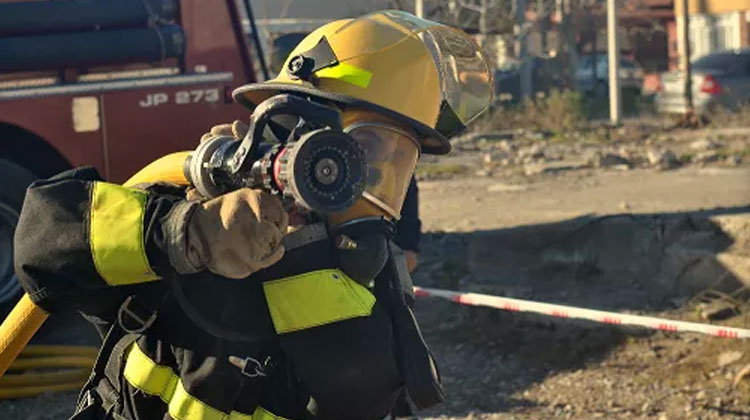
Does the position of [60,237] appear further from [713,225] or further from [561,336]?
[713,225]

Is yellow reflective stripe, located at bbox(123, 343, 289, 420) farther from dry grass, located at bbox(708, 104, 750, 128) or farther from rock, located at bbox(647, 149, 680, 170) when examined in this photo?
dry grass, located at bbox(708, 104, 750, 128)

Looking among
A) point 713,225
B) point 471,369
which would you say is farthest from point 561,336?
point 713,225

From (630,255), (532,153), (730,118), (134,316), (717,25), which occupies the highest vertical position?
(134,316)

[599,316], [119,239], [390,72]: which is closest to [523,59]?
[599,316]

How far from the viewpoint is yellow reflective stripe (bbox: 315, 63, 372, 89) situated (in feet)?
7.29

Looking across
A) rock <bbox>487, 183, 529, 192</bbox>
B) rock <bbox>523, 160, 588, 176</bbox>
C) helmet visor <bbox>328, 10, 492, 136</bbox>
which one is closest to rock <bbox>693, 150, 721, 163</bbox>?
rock <bbox>523, 160, 588, 176</bbox>

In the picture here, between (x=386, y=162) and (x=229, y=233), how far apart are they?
1.49 feet

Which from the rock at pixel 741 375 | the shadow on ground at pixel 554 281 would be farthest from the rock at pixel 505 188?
the rock at pixel 741 375

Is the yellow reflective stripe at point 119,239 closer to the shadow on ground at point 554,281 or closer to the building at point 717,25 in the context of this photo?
the shadow on ground at point 554,281

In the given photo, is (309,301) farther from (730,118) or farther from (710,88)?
(710,88)

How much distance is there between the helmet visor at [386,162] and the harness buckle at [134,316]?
1.40 ft

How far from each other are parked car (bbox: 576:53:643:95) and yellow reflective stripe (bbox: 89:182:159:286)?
88.5 feet

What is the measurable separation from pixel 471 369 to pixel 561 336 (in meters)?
0.56

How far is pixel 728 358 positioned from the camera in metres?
5.60
